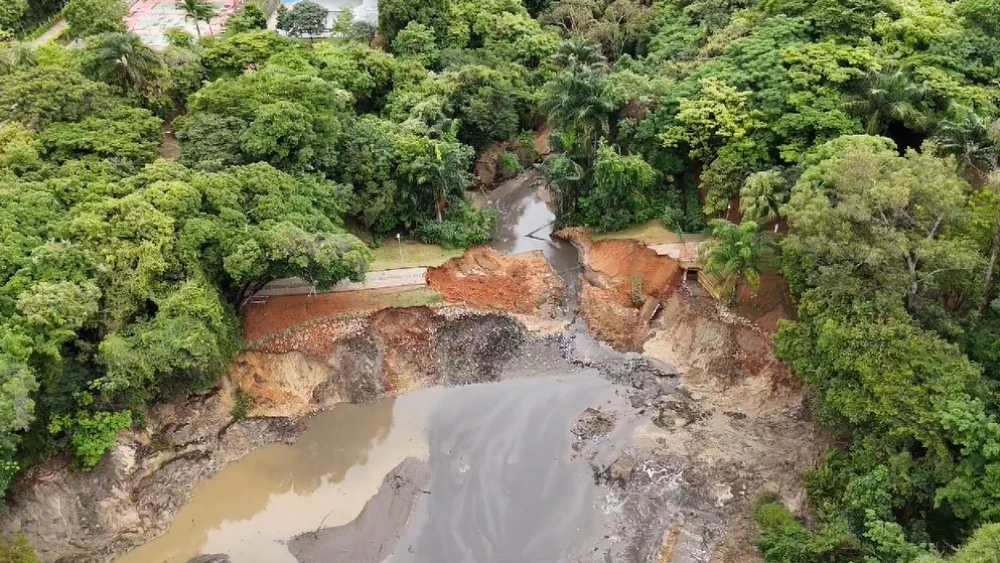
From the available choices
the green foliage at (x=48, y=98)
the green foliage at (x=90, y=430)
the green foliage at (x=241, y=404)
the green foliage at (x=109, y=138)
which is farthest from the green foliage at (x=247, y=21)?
the green foliage at (x=90, y=430)

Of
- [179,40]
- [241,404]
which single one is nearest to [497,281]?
[241,404]

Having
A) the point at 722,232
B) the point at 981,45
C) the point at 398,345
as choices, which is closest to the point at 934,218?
the point at 722,232

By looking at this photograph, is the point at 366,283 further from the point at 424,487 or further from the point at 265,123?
the point at 424,487

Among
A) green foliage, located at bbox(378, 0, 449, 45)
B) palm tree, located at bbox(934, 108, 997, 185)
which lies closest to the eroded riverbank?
palm tree, located at bbox(934, 108, 997, 185)

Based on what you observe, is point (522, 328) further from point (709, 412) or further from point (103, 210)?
point (103, 210)

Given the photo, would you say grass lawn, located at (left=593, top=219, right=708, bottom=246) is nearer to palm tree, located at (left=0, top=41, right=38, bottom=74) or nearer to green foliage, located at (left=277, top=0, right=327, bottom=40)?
green foliage, located at (left=277, top=0, right=327, bottom=40)

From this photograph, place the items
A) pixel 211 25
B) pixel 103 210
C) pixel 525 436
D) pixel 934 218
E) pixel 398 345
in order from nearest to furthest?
pixel 934 218
pixel 103 210
pixel 525 436
pixel 398 345
pixel 211 25
